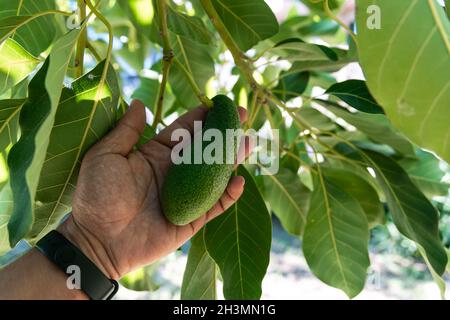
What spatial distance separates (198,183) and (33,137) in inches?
11.3

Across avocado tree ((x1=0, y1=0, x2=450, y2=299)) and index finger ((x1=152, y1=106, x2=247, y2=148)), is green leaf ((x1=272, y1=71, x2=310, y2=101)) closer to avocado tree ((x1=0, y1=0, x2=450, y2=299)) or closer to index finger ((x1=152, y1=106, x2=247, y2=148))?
avocado tree ((x1=0, y1=0, x2=450, y2=299))

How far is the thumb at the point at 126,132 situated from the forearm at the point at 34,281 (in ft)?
0.70

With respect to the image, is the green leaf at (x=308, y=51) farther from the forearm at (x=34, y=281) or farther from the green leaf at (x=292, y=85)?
the forearm at (x=34, y=281)

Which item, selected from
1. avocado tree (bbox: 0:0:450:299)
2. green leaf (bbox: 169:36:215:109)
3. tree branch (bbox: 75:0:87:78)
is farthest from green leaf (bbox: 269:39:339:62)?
tree branch (bbox: 75:0:87:78)

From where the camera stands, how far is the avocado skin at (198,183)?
0.77 m

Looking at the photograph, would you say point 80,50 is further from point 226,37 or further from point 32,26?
point 226,37

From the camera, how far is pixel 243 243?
0.95m

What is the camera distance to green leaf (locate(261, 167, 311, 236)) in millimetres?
1182

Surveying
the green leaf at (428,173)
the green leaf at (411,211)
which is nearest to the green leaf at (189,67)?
the green leaf at (411,211)

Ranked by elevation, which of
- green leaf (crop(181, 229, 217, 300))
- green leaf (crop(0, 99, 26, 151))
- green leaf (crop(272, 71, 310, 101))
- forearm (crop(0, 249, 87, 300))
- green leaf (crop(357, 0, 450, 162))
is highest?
green leaf (crop(357, 0, 450, 162))

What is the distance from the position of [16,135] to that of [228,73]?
84 cm

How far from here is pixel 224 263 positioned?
0.94m
